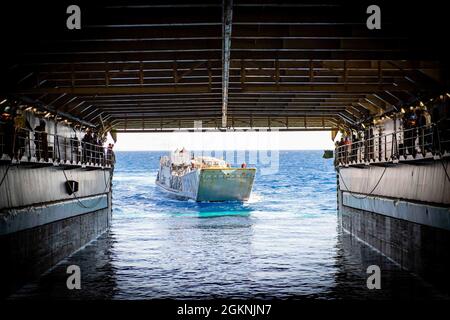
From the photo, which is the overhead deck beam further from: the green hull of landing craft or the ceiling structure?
the green hull of landing craft

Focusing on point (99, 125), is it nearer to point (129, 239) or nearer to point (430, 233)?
point (129, 239)

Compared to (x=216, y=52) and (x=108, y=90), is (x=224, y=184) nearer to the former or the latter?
(x=108, y=90)

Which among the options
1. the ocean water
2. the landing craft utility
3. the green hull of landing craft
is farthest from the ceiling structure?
the green hull of landing craft

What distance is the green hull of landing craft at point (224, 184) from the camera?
2753 inches

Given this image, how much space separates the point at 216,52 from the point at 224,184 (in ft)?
158

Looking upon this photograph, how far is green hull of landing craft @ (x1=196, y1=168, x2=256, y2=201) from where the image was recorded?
6994 centimetres

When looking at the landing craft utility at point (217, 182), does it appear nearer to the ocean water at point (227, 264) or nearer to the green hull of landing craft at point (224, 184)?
the green hull of landing craft at point (224, 184)

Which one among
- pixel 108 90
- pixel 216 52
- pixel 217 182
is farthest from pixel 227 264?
pixel 217 182

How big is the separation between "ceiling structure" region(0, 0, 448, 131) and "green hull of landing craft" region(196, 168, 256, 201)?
117ft

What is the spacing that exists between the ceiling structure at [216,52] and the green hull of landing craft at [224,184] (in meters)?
35.6

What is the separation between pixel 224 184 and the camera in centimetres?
7094

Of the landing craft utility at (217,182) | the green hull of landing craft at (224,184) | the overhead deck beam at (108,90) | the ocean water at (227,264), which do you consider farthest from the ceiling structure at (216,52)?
the green hull of landing craft at (224,184)
